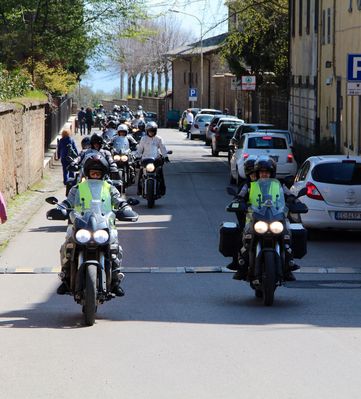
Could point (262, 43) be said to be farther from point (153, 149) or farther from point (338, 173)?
point (338, 173)

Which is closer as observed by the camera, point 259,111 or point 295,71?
point 295,71

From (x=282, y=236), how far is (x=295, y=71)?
39.0 metres

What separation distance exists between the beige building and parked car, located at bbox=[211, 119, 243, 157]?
2578mm

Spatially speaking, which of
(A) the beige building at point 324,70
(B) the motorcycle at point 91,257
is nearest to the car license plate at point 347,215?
(B) the motorcycle at point 91,257

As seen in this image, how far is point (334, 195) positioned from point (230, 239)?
6915 mm

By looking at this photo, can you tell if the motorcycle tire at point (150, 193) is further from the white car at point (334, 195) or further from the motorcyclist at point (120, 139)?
the white car at point (334, 195)

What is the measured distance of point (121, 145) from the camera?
29641mm

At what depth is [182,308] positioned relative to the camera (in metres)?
12.9

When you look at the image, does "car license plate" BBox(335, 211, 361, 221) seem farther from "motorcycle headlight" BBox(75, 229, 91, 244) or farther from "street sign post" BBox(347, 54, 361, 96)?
"motorcycle headlight" BBox(75, 229, 91, 244)

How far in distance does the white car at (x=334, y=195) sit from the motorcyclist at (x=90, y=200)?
8174 mm

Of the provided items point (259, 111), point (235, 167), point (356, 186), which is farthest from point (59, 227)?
point (259, 111)

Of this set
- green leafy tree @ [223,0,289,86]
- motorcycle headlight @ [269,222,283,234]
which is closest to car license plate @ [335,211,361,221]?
motorcycle headlight @ [269,222,283,234]

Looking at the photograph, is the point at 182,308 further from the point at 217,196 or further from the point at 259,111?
the point at 259,111

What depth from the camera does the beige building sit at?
37312mm
